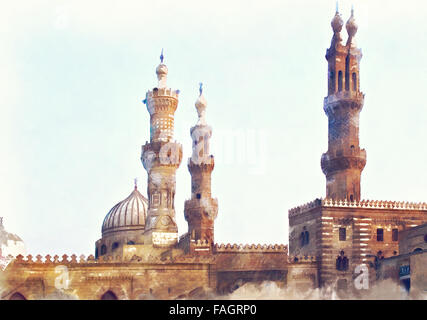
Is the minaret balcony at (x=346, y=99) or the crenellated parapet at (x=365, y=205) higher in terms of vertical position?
the minaret balcony at (x=346, y=99)

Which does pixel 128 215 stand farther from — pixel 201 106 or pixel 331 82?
pixel 331 82

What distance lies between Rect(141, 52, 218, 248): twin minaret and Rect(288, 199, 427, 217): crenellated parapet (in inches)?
321

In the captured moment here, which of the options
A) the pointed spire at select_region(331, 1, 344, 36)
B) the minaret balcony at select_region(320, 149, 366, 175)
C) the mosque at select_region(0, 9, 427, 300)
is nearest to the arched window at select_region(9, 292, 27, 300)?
the mosque at select_region(0, 9, 427, 300)

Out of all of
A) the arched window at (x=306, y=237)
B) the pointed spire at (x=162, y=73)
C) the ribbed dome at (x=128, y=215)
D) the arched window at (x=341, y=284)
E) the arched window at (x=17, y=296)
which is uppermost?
the pointed spire at (x=162, y=73)

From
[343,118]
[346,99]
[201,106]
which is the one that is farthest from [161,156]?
[346,99]

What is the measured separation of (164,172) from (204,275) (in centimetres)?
1246

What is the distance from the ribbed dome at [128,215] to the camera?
65.6 meters

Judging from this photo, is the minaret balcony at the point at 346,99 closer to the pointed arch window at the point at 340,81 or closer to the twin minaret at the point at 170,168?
the pointed arch window at the point at 340,81

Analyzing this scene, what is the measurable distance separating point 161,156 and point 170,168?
4.33 feet

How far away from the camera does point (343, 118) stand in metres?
59.2

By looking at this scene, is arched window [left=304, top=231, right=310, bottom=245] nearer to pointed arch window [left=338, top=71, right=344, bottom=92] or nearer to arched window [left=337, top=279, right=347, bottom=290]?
arched window [left=337, top=279, right=347, bottom=290]

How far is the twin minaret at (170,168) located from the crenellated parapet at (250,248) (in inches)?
185

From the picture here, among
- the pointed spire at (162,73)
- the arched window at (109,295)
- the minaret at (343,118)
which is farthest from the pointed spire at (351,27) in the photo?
the arched window at (109,295)
